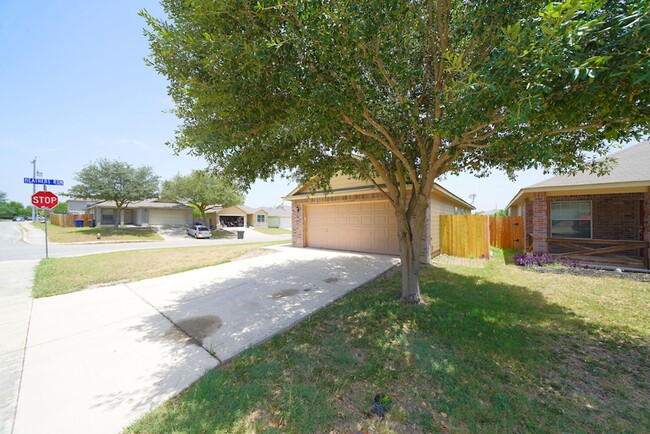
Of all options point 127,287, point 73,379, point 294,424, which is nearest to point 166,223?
point 127,287

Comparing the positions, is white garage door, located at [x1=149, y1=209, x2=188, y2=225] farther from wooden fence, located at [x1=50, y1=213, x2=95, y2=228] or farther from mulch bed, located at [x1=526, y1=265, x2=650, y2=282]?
mulch bed, located at [x1=526, y1=265, x2=650, y2=282]

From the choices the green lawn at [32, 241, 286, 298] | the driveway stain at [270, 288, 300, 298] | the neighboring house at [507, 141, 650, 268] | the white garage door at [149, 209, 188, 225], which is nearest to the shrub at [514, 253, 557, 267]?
the neighboring house at [507, 141, 650, 268]

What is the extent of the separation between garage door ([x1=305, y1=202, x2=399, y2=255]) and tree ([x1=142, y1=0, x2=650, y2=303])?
5292 millimetres

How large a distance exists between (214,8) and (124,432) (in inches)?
188

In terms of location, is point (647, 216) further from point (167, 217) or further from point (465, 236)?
point (167, 217)

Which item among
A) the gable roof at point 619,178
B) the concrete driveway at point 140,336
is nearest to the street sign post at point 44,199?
the concrete driveway at point 140,336

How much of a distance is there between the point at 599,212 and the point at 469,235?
4635 millimetres

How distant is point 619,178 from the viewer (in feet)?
25.7

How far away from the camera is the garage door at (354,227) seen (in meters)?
10.7

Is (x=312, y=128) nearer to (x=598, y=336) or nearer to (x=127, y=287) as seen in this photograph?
(x=598, y=336)

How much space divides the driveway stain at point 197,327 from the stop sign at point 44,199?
11.4 meters

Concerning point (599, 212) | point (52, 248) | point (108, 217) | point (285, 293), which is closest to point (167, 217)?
point (108, 217)

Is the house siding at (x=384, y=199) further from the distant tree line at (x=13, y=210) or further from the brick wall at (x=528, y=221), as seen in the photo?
the distant tree line at (x=13, y=210)

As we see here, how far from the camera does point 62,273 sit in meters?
8.06
